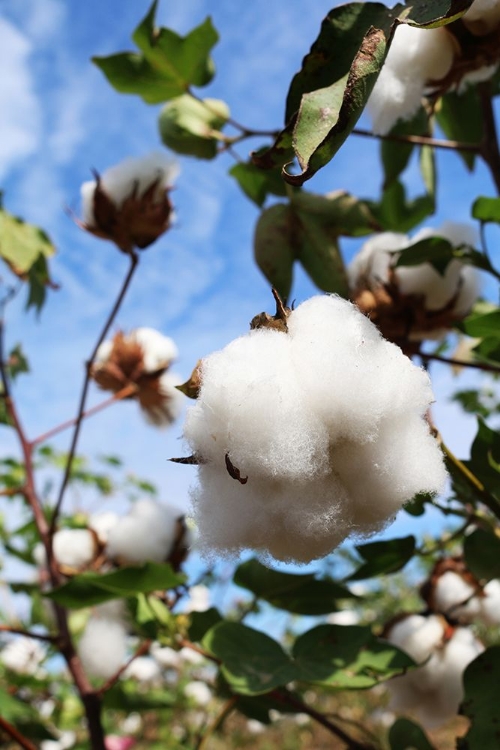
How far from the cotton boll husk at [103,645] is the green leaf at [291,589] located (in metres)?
0.50

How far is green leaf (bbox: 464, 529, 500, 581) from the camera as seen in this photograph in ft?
3.21

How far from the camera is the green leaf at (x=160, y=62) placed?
138 cm

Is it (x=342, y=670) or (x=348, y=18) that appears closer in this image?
(x=348, y=18)

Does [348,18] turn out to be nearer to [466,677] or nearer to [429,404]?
[429,404]

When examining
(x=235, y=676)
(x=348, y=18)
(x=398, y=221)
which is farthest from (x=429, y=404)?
(x=398, y=221)

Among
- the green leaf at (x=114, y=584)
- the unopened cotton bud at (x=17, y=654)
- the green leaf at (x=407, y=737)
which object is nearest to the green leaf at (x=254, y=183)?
the green leaf at (x=114, y=584)

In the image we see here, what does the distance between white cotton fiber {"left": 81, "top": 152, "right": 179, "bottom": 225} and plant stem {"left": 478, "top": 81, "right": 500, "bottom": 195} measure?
0.66 meters

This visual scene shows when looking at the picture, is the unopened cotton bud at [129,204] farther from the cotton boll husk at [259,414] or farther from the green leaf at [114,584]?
the cotton boll husk at [259,414]

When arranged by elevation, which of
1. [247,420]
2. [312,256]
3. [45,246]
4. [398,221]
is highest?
[45,246]

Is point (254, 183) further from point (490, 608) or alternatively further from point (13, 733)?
point (13, 733)

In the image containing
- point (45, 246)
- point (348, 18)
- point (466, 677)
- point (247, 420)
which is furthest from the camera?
point (45, 246)

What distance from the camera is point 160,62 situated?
4.64 feet

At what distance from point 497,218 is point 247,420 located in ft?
2.48

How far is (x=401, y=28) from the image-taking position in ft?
3.12
